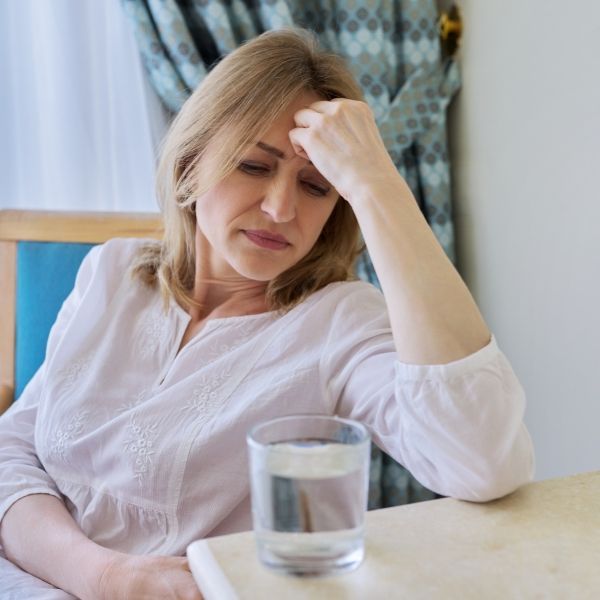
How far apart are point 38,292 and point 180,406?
646 mm

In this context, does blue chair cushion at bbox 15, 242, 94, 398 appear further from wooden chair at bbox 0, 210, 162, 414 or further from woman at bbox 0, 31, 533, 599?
woman at bbox 0, 31, 533, 599

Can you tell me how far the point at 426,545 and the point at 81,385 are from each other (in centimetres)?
74

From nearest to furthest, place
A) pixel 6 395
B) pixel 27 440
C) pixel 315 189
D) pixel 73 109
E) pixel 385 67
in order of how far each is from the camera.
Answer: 1. pixel 315 189
2. pixel 27 440
3. pixel 6 395
4. pixel 73 109
5. pixel 385 67

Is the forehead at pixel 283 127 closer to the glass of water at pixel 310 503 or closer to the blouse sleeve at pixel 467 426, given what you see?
the blouse sleeve at pixel 467 426

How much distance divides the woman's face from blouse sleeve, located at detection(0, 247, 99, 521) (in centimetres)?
34

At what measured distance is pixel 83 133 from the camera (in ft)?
6.14

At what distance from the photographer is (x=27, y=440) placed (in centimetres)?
131

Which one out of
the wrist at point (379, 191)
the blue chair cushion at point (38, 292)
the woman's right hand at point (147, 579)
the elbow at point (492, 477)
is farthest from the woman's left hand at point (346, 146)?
the blue chair cushion at point (38, 292)

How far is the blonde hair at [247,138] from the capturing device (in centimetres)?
117

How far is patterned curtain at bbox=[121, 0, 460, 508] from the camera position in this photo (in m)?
1.83

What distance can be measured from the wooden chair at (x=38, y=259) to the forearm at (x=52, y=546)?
528 mm

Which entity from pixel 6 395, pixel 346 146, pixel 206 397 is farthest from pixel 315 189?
pixel 6 395

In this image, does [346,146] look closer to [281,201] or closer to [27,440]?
[281,201]

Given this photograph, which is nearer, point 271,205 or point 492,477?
point 492,477
